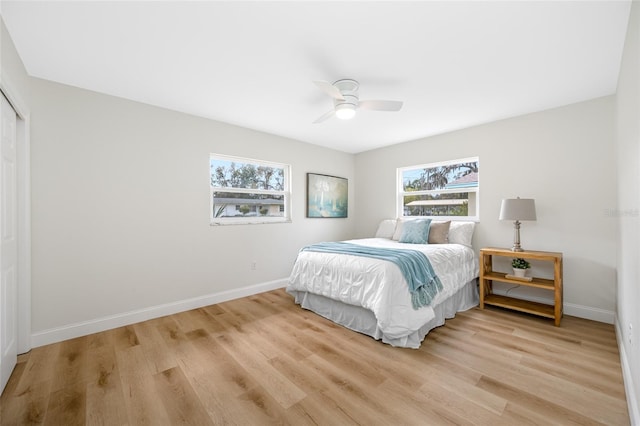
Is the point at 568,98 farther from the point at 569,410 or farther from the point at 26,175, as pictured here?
the point at 26,175

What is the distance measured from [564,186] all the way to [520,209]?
1.99 feet

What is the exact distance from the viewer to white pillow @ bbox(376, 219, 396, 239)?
4410mm

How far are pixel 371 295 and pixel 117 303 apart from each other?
8.44ft

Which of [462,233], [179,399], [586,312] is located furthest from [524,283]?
[179,399]

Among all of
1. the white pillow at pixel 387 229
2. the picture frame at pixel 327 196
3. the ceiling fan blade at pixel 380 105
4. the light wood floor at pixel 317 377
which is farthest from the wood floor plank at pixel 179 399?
the white pillow at pixel 387 229

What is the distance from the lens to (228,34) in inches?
73.3

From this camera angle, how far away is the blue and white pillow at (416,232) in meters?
3.72

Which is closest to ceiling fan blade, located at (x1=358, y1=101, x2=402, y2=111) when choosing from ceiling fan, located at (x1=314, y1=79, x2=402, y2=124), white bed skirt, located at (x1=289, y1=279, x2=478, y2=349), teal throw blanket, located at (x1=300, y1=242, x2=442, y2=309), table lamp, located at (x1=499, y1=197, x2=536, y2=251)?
ceiling fan, located at (x1=314, y1=79, x2=402, y2=124)

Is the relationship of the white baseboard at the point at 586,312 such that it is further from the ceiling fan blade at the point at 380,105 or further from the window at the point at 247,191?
the window at the point at 247,191

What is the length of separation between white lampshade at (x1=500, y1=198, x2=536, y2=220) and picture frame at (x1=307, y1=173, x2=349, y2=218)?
2.62m

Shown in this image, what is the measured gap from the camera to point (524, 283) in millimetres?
2957

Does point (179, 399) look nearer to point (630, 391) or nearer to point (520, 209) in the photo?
point (630, 391)

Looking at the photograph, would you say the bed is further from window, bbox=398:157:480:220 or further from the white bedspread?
window, bbox=398:157:480:220

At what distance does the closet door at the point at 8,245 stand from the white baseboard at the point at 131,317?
0.29 m
